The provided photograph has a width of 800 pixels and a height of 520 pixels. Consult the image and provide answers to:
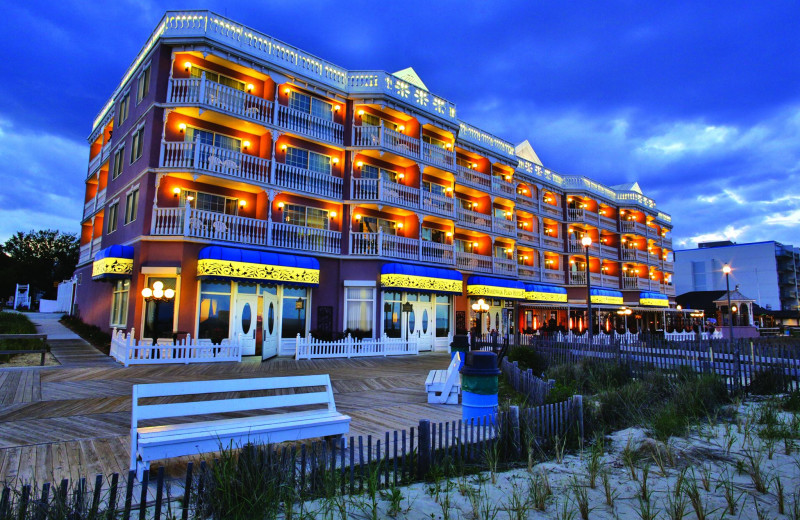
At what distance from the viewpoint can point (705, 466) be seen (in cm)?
590

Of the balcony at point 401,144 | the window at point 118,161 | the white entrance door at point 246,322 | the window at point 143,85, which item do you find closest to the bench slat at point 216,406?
the white entrance door at point 246,322

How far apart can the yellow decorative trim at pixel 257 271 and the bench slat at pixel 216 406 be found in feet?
41.3

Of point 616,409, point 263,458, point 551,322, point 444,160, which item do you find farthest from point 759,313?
point 263,458

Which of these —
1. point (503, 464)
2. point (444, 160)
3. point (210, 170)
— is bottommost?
point (503, 464)

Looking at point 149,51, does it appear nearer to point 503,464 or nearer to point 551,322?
point 503,464

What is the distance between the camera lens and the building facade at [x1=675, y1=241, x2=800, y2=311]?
229 feet

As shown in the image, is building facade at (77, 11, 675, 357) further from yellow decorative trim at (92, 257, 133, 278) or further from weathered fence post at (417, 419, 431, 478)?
weathered fence post at (417, 419, 431, 478)

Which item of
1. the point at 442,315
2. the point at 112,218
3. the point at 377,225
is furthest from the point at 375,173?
the point at 112,218

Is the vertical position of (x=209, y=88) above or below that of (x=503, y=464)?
above

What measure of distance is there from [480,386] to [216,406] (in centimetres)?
415

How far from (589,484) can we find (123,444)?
245 inches

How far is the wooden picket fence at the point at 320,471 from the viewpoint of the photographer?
3.50 metres

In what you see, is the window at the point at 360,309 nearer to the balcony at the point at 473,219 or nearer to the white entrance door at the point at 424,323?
the white entrance door at the point at 424,323

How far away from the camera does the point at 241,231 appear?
19328 millimetres
